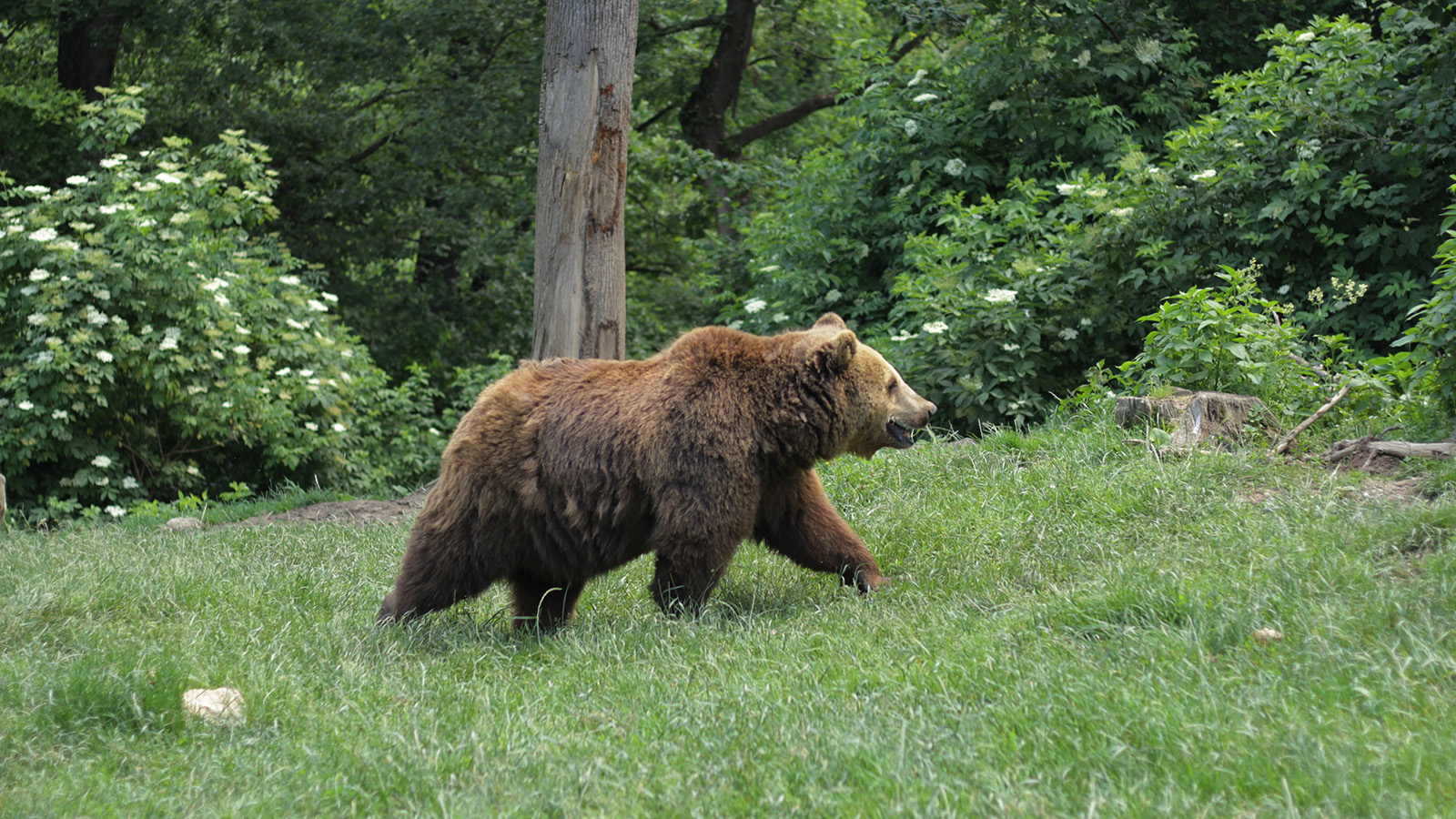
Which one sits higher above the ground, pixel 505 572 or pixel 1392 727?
pixel 1392 727

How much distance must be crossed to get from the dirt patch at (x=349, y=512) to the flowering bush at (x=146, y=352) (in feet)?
6.20

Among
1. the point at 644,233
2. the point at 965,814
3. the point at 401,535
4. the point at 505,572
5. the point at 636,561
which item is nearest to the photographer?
the point at 965,814

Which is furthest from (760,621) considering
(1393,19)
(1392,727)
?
(1393,19)

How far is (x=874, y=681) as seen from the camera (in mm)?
3676

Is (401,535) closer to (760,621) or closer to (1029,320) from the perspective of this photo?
(760,621)

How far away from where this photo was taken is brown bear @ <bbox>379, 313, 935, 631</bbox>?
4953mm

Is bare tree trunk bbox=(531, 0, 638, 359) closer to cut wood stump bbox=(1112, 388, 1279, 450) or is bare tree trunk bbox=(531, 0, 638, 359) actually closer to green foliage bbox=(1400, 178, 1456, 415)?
cut wood stump bbox=(1112, 388, 1279, 450)

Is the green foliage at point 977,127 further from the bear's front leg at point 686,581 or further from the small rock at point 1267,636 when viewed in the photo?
the small rock at point 1267,636

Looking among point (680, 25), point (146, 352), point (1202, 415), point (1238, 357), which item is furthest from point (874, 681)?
point (680, 25)

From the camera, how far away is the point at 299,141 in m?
17.0

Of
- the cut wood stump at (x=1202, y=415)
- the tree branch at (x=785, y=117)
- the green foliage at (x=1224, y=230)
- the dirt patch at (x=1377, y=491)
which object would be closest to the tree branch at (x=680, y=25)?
the tree branch at (x=785, y=117)

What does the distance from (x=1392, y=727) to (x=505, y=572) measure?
360cm

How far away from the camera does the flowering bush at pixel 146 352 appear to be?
993 centimetres

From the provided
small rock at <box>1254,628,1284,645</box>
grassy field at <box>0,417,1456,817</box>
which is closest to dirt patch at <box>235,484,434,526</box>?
grassy field at <box>0,417,1456,817</box>
